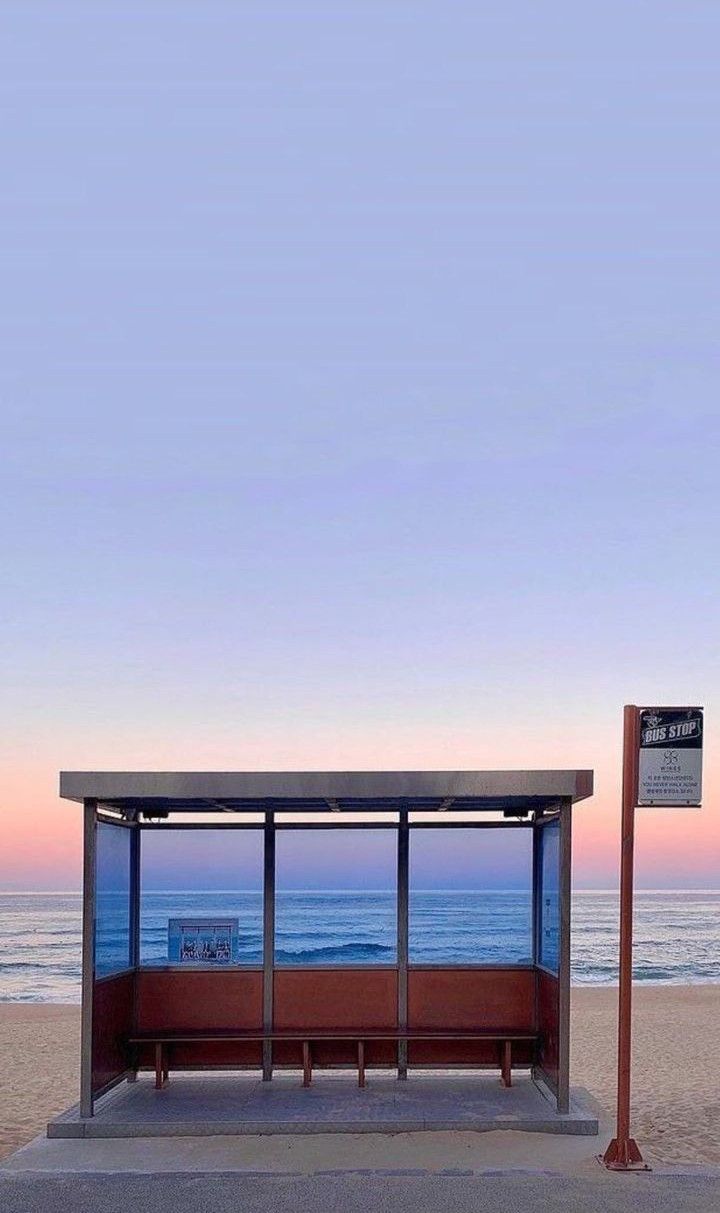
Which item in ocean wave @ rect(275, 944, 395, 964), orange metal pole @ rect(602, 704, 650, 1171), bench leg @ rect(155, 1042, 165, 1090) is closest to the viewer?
orange metal pole @ rect(602, 704, 650, 1171)

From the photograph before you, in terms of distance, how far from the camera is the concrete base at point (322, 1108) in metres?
8.74

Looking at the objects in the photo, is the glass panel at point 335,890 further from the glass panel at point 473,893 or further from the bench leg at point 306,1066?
the bench leg at point 306,1066

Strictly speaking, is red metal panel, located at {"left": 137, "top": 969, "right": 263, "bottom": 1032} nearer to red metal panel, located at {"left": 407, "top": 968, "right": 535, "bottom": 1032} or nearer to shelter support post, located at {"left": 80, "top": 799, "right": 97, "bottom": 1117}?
red metal panel, located at {"left": 407, "top": 968, "right": 535, "bottom": 1032}

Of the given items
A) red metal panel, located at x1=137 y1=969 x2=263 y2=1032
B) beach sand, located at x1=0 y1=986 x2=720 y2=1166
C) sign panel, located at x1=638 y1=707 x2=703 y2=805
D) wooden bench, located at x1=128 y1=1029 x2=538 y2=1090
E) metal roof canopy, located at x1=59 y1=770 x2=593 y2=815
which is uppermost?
sign panel, located at x1=638 y1=707 x2=703 y2=805

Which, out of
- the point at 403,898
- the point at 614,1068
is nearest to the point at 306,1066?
the point at 403,898

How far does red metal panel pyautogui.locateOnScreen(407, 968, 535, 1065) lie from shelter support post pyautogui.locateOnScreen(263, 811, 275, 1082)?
1183 millimetres

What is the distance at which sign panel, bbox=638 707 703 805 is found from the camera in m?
7.81

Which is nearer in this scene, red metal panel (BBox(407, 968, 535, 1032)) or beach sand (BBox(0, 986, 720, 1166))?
beach sand (BBox(0, 986, 720, 1166))

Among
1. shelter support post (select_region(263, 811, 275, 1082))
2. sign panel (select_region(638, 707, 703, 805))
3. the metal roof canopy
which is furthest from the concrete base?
sign panel (select_region(638, 707, 703, 805))

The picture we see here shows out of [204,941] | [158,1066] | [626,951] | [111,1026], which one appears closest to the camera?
[626,951]

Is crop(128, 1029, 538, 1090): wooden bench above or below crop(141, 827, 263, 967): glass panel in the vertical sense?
below

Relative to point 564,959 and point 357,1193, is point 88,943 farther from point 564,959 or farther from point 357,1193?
point 564,959

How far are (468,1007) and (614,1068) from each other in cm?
442

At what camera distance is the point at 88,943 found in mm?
9070
